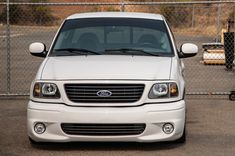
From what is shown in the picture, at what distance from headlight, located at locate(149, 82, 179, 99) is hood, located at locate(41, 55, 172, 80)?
12 cm

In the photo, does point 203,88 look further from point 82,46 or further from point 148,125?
point 148,125

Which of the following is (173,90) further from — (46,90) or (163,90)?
(46,90)

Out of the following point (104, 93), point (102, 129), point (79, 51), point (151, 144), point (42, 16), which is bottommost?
point (42, 16)

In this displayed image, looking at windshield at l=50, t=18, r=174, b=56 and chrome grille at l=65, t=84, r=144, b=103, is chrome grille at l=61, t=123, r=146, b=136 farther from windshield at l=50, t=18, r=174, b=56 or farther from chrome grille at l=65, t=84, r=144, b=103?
windshield at l=50, t=18, r=174, b=56

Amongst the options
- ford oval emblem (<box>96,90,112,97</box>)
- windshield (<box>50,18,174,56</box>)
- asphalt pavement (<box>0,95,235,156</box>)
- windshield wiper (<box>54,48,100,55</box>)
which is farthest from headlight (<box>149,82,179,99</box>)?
windshield wiper (<box>54,48,100,55</box>)

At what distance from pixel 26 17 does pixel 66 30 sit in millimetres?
28015

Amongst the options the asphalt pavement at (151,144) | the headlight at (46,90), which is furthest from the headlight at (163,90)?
the headlight at (46,90)

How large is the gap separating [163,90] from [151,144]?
89 centimetres

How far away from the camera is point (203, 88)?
13.8 metres

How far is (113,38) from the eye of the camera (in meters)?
8.86

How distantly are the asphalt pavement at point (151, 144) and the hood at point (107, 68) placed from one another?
942 millimetres

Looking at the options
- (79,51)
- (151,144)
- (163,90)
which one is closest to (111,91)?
(163,90)

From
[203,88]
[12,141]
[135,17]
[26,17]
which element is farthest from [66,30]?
[26,17]

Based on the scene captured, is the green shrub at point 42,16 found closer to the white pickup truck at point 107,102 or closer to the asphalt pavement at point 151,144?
the asphalt pavement at point 151,144
